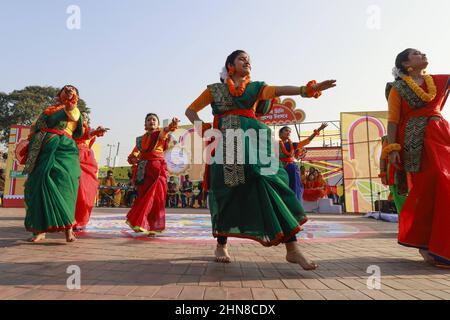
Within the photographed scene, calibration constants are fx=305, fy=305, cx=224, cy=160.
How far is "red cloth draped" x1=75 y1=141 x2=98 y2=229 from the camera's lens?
15.2ft

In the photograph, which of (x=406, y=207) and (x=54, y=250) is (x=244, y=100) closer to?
(x=406, y=207)

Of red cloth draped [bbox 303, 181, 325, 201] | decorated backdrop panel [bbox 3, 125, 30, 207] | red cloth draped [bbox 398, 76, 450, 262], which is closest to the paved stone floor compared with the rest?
red cloth draped [bbox 398, 76, 450, 262]

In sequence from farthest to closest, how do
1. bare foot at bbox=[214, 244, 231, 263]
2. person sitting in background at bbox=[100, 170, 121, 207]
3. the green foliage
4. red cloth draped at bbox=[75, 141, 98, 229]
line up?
the green foliage
person sitting in background at bbox=[100, 170, 121, 207]
red cloth draped at bbox=[75, 141, 98, 229]
bare foot at bbox=[214, 244, 231, 263]

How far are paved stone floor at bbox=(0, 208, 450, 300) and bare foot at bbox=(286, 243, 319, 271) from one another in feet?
0.18

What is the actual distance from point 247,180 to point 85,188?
3333 mm

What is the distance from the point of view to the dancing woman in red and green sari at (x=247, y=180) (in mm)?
2402

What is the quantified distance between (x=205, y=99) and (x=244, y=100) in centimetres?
40

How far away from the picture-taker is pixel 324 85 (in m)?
2.42

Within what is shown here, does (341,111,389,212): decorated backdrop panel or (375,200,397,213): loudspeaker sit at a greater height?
(341,111,389,212): decorated backdrop panel

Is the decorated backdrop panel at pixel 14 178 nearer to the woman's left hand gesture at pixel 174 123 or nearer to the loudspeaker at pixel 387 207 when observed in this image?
the woman's left hand gesture at pixel 174 123

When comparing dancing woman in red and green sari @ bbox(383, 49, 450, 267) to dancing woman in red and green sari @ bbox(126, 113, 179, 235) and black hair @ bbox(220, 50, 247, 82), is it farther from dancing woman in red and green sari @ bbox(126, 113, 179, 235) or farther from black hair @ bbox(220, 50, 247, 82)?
dancing woman in red and green sari @ bbox(126, 113, 179, 235)

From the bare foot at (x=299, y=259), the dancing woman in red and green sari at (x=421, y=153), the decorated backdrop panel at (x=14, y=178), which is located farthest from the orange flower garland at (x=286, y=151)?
the decorated backdrop panel at (x=14, y=178)
